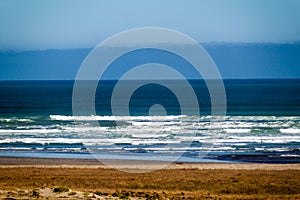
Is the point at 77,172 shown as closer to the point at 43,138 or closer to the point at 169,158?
the point at 169,158

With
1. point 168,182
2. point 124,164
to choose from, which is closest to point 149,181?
point 168,182

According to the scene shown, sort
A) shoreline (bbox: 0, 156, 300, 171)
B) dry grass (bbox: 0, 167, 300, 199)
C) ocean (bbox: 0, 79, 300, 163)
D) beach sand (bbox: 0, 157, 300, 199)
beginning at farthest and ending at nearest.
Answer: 1. ocean (bbox: 0, 79, 300, 163)
2. shoreline (bbox: 0, 156, 300, 171)
3. dry grass (bbox: 0, 167, 300, 199)
4. beach sand (bbox: 0, 157, 300, 199)

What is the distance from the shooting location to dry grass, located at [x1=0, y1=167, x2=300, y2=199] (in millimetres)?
21281

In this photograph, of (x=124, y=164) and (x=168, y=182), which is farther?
(x=124, y=164)

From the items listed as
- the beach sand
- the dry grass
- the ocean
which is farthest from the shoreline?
the ocean

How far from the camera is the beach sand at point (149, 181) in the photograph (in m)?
19.5

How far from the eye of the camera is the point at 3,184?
22500 millimetres

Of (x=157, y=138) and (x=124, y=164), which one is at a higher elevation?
(x=157, y=138)

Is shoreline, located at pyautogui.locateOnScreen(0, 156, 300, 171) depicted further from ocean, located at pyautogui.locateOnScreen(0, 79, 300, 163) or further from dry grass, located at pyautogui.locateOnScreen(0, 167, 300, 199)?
ocean, located at pyautogui.locateOnScreen(0, 79, 300, 163)

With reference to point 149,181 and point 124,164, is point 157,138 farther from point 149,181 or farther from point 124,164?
point 149,181

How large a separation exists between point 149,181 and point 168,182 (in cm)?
85

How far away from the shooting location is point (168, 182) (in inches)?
920

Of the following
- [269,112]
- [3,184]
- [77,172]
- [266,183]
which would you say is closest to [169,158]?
[77,172]

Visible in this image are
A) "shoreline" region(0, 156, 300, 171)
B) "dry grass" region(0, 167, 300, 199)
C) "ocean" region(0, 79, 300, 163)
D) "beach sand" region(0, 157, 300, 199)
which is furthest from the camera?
"ocean" region(0, 79, 300, 163)
